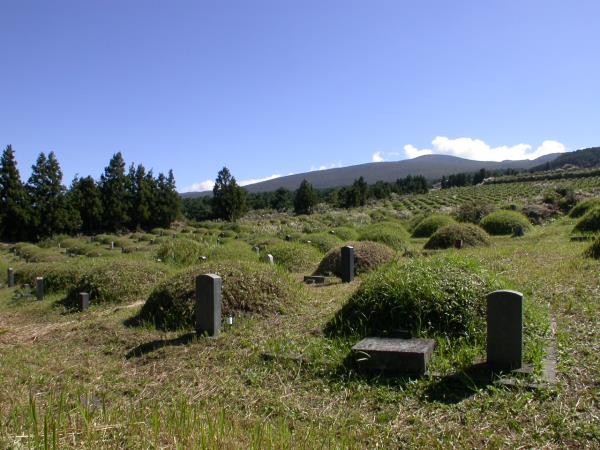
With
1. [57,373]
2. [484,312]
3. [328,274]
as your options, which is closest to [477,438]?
[484,312]

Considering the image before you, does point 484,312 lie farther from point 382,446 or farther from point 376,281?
point 382,446

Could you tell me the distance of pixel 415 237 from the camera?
21.2 metres

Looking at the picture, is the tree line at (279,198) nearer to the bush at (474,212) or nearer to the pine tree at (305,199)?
the pine tree at (305,199)

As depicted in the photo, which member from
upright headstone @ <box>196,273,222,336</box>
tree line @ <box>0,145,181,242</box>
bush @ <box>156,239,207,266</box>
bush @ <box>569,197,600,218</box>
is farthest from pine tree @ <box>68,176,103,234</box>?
upright headstone @ <box>196,273,222,336</box>

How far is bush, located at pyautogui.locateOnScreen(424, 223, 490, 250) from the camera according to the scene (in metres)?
15.0

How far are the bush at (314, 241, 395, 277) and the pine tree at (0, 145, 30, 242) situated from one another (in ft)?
111

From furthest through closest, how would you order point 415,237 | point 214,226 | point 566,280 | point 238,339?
point 214,226, point 415,237, point 566,280, point 238,339

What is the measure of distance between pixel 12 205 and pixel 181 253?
94.2 feet

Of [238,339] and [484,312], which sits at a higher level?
[484,312]

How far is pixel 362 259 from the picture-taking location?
11211 millimetres

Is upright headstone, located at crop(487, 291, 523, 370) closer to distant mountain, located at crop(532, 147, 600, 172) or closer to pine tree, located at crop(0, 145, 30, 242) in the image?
pine tree, located at crop(0, 145, 30, 242)

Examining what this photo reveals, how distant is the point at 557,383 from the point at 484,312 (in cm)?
147

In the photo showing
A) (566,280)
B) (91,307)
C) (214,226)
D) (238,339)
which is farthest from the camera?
(214,226)

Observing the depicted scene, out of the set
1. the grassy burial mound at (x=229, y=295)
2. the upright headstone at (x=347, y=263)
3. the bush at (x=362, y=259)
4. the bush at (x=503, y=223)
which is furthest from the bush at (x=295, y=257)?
the bush at (x=503, y=223)
